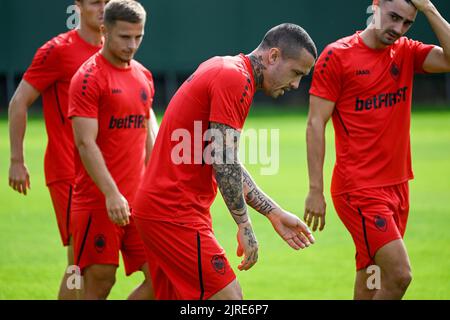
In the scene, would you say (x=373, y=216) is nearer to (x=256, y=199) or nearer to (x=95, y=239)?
(x=256, y=199)

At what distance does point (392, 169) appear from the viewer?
22.1 feet

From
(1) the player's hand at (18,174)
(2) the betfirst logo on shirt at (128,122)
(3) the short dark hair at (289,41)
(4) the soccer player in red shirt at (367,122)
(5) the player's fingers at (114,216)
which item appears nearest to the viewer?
(3) the short dark hair at (289,41)

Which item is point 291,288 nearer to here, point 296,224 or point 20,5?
point 296,224

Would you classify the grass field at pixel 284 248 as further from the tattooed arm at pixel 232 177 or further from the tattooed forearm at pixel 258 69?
the tattooed forearm at pixel 258 69

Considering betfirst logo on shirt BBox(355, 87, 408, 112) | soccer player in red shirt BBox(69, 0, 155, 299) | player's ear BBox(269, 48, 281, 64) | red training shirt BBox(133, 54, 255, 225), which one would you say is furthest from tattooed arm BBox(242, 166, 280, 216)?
betfirst logo on shirt BBox(355, 87, 408, 112)

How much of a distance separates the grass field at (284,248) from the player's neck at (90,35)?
2.57 m

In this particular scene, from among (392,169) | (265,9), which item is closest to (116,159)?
(392,169)

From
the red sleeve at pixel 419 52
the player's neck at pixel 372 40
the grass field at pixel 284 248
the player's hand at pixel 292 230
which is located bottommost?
the grass field at pixel 284 248

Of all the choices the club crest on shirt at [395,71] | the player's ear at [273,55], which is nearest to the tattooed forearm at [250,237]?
the player's ear at [273,55]

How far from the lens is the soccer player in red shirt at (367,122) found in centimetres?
666

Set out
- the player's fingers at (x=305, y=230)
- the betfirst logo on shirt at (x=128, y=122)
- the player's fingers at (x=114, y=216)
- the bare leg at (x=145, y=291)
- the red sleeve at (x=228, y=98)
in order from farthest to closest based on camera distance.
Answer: the bare leg at (x=145, y=291), the betfirst logo on shirt at (x=128, y=122), the player's fingers at (x=114, y=216), the player's fingers at (x=305, y=230), the red sleeve at (x=228, y=98)

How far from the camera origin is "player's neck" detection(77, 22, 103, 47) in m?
7.28

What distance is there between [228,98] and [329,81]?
1.84m

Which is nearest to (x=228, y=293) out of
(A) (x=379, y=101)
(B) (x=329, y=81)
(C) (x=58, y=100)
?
(B) (x=329, y=81)
